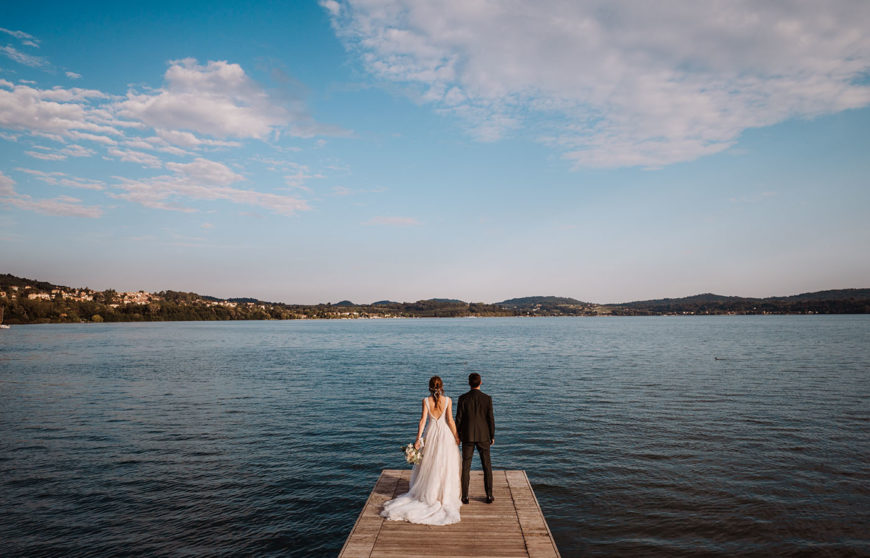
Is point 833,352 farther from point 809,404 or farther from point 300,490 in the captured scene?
point 300,490

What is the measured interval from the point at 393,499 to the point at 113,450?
1696cm

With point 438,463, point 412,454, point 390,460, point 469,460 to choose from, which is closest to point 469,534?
point 438,463

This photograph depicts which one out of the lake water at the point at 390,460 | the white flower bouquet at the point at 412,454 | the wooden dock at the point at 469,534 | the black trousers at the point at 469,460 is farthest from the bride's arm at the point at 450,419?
the lake water at the point at 390,460

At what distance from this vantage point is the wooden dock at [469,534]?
29.7ft

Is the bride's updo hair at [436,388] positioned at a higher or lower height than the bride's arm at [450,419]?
higher

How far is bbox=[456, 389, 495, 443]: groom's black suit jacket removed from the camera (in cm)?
1083

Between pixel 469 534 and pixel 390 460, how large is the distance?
34.4ft

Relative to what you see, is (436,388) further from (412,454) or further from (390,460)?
(390,460)

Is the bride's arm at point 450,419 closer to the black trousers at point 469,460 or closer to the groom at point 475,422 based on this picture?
the groom at point 475,422

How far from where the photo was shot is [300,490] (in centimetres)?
1645

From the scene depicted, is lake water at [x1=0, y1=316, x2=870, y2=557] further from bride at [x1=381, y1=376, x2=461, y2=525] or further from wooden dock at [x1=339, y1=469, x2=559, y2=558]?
bride at [x1=381, y1=376, x2=461, y2=525]

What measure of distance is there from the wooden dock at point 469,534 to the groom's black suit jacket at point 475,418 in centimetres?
169

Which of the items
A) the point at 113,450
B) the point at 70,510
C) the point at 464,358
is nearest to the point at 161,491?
the point at 70,510

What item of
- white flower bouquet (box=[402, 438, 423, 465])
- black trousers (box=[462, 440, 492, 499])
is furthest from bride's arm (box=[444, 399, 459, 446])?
white flower bouquet (box=[402, 438, 423, 465])
